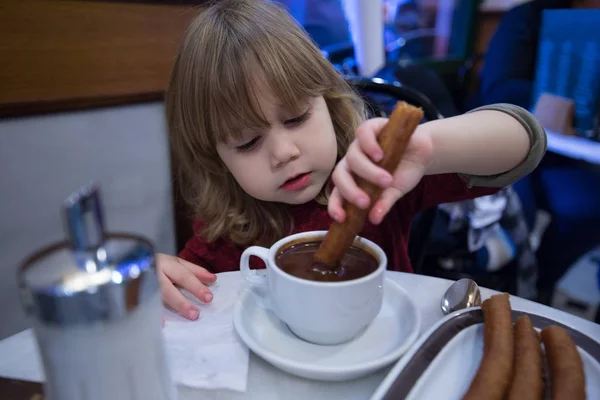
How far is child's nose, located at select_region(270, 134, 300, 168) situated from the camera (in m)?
0.74

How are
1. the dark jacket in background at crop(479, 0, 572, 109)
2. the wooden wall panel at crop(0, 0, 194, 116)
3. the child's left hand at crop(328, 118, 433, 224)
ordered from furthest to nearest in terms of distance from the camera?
the dark jacket in background at crop(479, 0, 572, 109), the wooden wall panel at crop(0, 0, 194, 116), the child's left hand at crop(328, 118, 433, 224)

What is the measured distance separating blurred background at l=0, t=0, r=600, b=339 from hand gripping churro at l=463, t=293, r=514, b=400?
65 centimetres

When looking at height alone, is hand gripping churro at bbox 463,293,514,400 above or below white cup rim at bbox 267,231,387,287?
below

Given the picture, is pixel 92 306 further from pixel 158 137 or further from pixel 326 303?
pixel 158 137

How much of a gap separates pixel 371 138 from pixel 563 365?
0.99ft

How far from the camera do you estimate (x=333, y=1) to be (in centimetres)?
260

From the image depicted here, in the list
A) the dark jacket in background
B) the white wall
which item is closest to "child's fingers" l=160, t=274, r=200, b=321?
the white wall

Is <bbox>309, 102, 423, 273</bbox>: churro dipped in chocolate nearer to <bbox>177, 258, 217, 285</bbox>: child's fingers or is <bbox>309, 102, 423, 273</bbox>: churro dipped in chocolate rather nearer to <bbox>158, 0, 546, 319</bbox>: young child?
<bbox>158, 0, 546, 319</bbox>: young child

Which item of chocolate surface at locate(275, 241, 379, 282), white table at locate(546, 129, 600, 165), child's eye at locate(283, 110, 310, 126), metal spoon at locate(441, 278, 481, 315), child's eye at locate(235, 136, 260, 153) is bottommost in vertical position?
white table at locate(546, 129, 600, 165)

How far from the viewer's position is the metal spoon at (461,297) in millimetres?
575

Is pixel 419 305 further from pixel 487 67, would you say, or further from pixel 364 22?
pixel 487 67

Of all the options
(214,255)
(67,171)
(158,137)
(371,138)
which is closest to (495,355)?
(371,138)

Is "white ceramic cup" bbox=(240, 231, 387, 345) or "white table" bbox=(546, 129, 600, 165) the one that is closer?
"white ceramic cup" bbox=(240, 231, 387, 345)

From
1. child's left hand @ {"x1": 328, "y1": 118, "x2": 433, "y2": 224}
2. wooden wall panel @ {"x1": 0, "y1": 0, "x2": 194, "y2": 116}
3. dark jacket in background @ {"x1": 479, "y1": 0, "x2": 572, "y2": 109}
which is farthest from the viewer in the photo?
dark jacket in background @ {"x1": 479, "y1": 0, "x2": 572, "y2": 109}
